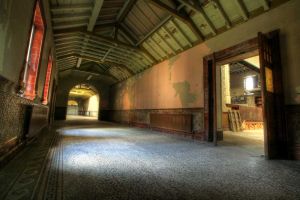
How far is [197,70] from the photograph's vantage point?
5.54m

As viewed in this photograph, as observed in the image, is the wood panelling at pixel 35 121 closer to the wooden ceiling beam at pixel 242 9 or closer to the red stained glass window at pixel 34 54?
the red stained glass window at pixel 34 54

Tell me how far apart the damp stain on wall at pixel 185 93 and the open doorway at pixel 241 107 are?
91cm

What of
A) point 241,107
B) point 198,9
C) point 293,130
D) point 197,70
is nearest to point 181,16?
point 198,9

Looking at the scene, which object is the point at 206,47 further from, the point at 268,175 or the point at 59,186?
the point at 59,186

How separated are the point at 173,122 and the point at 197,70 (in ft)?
7.06

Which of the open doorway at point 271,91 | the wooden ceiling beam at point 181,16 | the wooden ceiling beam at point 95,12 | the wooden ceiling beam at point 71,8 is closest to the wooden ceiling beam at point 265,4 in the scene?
the open doorway at point 271,91

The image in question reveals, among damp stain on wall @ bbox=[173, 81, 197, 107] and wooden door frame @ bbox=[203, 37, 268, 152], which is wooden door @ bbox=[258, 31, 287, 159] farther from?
damp stain on wall @ bbox=[173, 81, 197, 107]

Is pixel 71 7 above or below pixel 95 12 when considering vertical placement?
below

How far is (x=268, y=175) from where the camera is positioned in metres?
2.10

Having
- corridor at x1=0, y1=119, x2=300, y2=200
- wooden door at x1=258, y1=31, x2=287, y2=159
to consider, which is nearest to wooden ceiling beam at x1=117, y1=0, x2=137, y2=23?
wooden door at x1=258, y1=31, x2=287, y2=159

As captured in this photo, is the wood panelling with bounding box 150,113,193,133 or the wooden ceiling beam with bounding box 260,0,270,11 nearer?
the wooden ceiling beam with bounding box 260,0,270,11

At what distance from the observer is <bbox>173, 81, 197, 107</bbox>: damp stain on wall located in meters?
5.66

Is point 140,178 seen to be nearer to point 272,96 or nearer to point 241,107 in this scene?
point 272,96

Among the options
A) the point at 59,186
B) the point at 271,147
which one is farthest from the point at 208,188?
the point at 271,147
